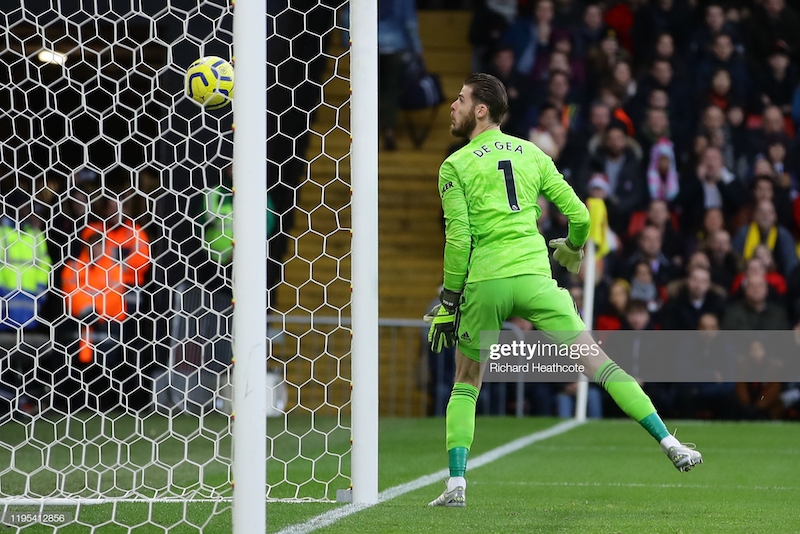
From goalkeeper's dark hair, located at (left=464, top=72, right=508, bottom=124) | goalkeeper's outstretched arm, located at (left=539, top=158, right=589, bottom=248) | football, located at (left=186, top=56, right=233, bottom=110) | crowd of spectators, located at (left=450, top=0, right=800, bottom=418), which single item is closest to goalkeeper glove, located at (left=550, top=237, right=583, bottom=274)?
goalkeeper's outstretched arm, located at (left=539, top=158, right=589, bottom=248)

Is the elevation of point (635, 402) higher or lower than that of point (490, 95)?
lower

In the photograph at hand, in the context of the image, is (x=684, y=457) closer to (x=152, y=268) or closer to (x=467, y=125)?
(x=467, y=125)

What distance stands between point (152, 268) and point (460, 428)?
357cm

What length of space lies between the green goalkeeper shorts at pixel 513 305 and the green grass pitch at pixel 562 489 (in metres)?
0.74

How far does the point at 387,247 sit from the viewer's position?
12797mm

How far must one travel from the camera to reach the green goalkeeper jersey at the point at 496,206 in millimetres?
4816

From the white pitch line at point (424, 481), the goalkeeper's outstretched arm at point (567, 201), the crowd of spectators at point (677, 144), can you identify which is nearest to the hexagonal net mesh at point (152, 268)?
the white pitch line at point (424, 481)

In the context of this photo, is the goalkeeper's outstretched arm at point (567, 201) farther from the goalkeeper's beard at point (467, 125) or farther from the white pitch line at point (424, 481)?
the white pitch line at point (424, 481)

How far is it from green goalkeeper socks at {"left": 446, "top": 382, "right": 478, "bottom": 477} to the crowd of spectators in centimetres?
578

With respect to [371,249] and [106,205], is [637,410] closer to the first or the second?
[371,249]

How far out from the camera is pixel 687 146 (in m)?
12.2

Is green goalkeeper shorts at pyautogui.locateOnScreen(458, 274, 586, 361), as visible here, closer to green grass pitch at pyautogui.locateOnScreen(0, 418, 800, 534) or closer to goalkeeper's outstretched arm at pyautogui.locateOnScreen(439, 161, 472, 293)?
goalkeeper's outstretched arm at pyautogui.locateOnScreen(439, 161, 472, 293)

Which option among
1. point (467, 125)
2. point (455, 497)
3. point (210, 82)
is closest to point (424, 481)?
point (455, 497)

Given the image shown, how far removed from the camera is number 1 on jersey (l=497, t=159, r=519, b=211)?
4867 mm
